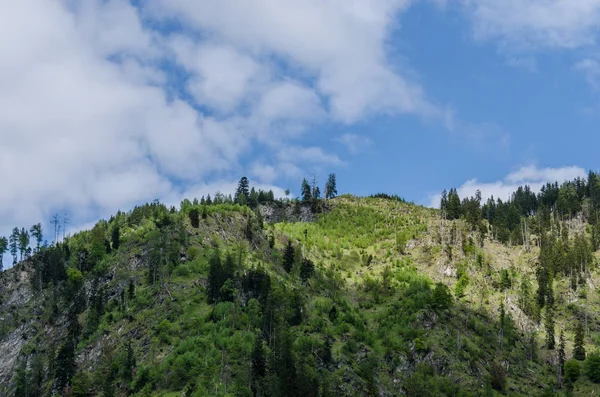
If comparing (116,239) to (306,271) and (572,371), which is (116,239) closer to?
(306,271)

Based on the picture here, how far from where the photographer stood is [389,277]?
17425cm

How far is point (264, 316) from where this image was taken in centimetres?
13250

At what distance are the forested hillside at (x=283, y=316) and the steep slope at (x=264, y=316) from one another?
433 millimetres

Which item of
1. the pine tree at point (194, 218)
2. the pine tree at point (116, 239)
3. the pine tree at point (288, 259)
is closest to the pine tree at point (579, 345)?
the pine tree at point (288, 259)

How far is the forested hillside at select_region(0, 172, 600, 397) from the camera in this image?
119312mm

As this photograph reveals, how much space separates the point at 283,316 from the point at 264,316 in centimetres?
574

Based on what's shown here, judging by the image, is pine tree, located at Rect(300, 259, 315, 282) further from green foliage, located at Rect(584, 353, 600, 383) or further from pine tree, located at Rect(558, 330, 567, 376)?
green foliage, located at Rect(584, 353, 600, 383)

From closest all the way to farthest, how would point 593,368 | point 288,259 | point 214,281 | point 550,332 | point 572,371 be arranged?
point 214,281, point 593,368, point 572,371, point 550,332, point 288,259

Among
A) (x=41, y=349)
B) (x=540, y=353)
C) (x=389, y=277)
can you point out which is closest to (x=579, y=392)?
(x=540, y=353)

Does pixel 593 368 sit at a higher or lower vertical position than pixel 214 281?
lower

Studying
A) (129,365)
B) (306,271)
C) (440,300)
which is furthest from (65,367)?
(440,300)

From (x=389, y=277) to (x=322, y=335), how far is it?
4444 cm

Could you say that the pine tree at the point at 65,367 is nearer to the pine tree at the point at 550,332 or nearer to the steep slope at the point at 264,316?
the steep slope at the point at 264,316

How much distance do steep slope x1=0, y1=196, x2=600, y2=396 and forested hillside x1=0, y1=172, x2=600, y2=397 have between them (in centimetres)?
43
